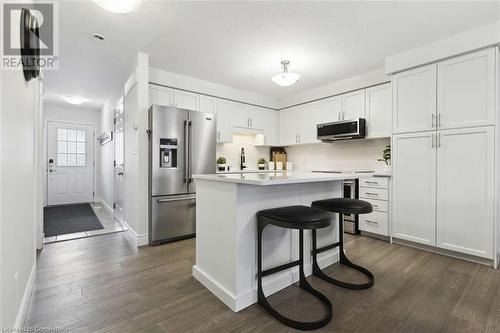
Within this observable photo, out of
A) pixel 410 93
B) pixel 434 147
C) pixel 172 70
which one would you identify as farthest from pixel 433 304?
pixel 172 70

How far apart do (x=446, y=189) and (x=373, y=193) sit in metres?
0.84

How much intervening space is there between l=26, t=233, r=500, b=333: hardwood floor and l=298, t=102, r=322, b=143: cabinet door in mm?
2557

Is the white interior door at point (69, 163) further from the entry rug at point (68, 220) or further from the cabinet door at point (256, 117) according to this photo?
the cabinet door at point (256, 117)

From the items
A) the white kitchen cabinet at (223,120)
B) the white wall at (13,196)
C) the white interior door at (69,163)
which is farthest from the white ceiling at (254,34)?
the white interior door at (69,163)

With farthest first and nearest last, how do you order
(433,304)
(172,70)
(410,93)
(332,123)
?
(332,123) < (172,70) < (410,93) < (433,304)

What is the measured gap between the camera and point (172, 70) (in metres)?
3.67

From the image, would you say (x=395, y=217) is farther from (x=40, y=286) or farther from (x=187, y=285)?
(x=40, y=286)

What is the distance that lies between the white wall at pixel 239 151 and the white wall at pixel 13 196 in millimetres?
3291

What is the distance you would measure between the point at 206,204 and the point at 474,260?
2957 millimetres

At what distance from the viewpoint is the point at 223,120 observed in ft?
14.6

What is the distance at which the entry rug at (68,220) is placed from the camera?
3750 millimetres

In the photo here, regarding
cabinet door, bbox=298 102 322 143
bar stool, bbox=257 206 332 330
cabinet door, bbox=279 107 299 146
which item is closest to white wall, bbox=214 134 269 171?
cabinet door, bbox=279 107 299 146

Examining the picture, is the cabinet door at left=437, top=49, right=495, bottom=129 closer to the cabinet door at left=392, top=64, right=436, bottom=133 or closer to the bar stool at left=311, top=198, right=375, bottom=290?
the cabinet door at left=392, top=64, right=436, bottom=133

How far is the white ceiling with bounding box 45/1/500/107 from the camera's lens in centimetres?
225
